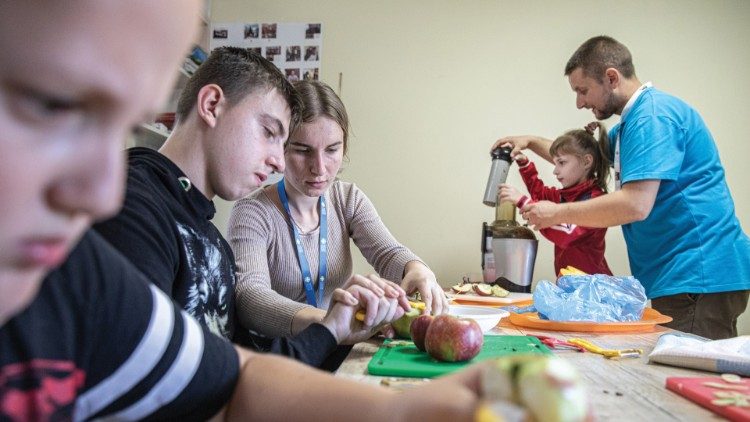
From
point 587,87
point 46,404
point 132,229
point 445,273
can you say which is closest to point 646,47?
point 587,87

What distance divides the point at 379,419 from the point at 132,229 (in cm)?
40

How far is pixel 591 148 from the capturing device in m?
2.47

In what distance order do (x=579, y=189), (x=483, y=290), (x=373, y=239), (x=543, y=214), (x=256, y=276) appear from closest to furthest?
(x=256, y=276), (x=373, y=239), (x=483, y=290), (x=543, y=214), (x=579, y=189)

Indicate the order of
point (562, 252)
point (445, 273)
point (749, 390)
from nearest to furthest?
point (749, 390)
point (562, 252)
point (445, 273)

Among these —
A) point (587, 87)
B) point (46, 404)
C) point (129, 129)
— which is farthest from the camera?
point (587, 87)

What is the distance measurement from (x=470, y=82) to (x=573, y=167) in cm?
74

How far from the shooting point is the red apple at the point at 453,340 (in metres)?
0.76

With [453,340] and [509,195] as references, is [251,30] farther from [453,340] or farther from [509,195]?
[453,340]

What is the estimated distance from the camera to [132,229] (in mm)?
665

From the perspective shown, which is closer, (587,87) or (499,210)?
(587,87)

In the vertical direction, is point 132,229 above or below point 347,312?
above

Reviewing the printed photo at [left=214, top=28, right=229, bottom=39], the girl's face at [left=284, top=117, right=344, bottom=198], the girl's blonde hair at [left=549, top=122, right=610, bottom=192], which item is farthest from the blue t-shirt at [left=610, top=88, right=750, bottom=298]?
the printed photo at [left=214, top=28, right=229, bottom=39]

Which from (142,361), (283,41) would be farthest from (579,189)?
(142,361)

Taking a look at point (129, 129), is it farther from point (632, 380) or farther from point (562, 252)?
point (562, 252)
